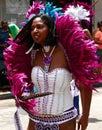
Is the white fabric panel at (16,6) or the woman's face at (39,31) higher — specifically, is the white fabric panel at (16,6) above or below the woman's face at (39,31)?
below

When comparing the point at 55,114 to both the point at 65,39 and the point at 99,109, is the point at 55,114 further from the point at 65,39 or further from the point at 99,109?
the point at 99,109

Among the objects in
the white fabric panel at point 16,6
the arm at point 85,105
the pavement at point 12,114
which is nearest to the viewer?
the arm at point 85,105

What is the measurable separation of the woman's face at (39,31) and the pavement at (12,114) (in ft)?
12.6

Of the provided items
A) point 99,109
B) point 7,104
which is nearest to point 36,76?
point 99,109

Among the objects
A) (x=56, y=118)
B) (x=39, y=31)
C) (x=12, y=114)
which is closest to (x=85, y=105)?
(x=56, y=118)

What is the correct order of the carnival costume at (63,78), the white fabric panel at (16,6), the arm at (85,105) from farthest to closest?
the white fabric panel at (16,6) < the arm at (85,105) < the carnival costume at (63,78)

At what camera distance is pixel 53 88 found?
3.15m

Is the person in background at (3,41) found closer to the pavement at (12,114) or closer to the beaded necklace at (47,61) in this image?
the pavement at (12,114)

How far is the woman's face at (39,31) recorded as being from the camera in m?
3.14

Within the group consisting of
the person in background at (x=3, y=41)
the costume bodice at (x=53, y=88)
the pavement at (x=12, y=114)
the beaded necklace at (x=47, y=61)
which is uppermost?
the beaded necklace at (x=47, y=61)

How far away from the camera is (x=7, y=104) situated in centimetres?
962

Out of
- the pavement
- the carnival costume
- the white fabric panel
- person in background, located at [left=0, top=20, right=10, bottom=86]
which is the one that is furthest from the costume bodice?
the white fabric panel

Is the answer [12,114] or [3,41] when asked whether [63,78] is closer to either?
[12,114]

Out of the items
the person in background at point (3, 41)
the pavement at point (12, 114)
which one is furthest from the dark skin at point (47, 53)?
the person in background at point (3, 41)
